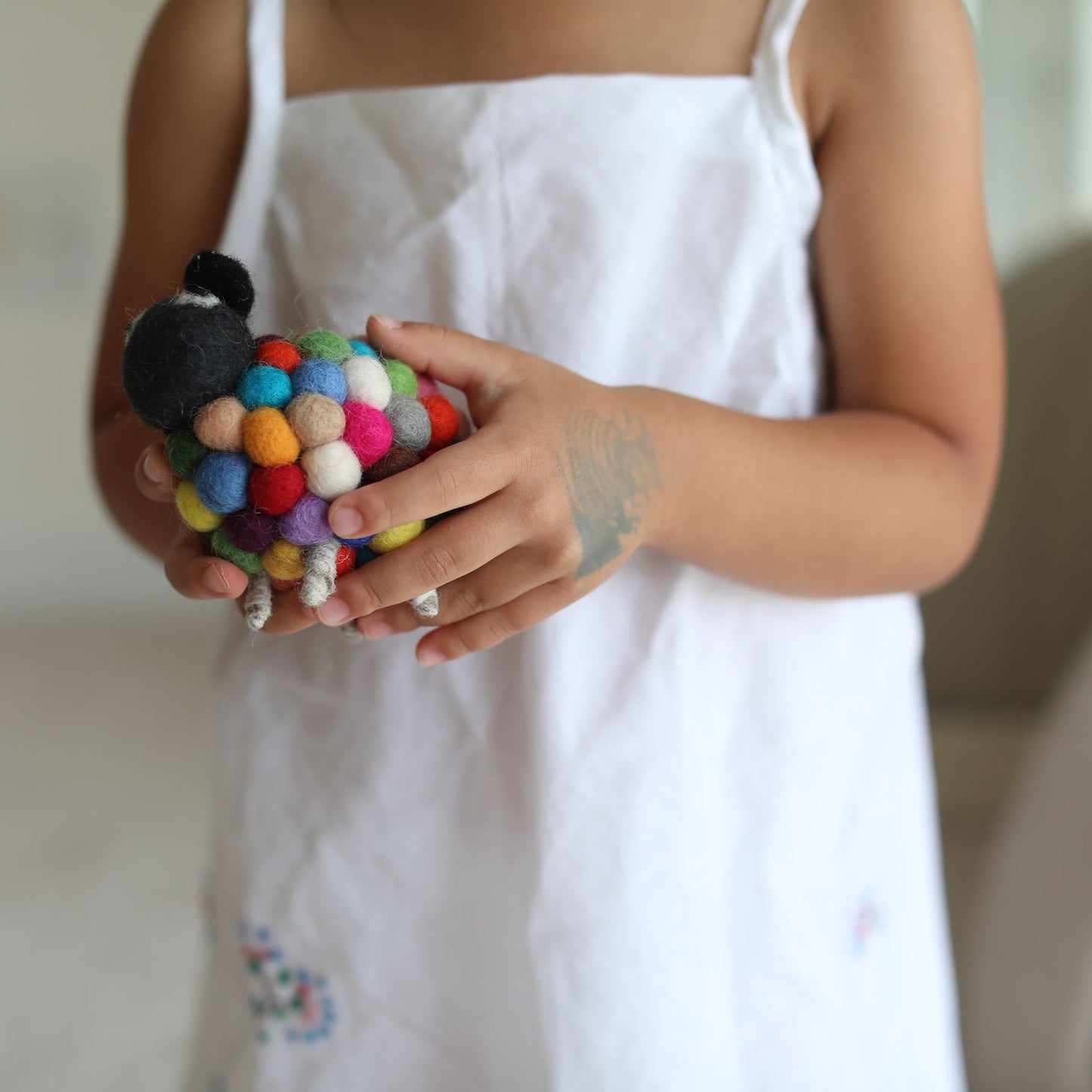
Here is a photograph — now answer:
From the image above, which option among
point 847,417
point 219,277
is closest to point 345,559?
point 219,277

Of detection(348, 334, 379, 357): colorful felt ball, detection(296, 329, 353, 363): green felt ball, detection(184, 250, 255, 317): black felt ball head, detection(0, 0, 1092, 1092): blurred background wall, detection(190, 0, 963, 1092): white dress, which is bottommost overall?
detection(0, 0, 1092, 1092): blurred background wall

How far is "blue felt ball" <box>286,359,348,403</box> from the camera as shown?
1.21ft

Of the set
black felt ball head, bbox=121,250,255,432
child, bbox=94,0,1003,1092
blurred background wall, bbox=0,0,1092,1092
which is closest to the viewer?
black felt ball head, bbox=121,250,255,432

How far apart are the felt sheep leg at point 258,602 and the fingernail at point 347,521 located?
0.16ft

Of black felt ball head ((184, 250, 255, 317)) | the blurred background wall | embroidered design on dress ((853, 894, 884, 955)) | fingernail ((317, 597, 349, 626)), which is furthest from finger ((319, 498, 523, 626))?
the blurred background wall

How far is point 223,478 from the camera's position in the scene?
14.3 inches

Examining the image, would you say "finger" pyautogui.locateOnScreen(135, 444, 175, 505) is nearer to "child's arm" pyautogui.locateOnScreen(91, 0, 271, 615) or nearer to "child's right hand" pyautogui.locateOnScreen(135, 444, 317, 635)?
"child's right hand" pyautogui.locateOnScreen(135, 444, 317, 635)

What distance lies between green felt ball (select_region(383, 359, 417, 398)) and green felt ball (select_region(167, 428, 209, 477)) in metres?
0.07

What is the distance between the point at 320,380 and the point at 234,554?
0.24 ft

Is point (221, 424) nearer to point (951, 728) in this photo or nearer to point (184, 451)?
point (184, 451)

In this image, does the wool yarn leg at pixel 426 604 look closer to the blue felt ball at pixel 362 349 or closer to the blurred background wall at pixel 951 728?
the blue felt ball at pixel 362 349

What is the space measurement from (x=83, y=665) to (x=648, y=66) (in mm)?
2305

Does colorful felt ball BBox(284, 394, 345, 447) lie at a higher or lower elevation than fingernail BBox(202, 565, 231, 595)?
higher

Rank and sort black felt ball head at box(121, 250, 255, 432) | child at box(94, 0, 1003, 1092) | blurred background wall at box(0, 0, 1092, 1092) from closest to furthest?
black felt ball head at box(121, 250, 255, 432), child at box(94, 0, 1003, 1092), blurred background wall at box(0, 0, 1092, 1092)
